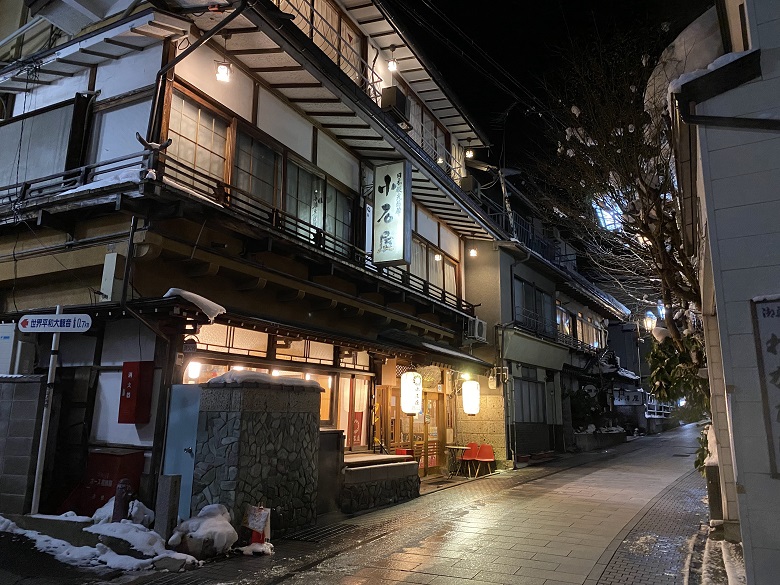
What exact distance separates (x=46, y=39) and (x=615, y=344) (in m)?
48.5

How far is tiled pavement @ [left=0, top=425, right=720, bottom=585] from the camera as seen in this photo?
7875 millimetres

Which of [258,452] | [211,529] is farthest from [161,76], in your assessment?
[211,529]

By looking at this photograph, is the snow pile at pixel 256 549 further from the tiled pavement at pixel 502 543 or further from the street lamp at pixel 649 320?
the street lamp at pixel 649 320

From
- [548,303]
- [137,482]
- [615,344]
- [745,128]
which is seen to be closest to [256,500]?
[137,482]

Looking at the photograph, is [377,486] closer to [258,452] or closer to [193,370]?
[258,452]

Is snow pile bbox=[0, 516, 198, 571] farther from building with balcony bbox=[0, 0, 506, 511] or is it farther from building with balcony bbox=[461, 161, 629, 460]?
building with balcony bbox=[461, 161, 629, 460]

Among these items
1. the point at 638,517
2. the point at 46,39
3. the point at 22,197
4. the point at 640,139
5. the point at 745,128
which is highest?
the point at 46,39

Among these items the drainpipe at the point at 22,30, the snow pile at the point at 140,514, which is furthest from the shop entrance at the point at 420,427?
the drainpipe at the point at 22,30

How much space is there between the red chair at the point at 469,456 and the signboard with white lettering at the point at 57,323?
15054mm

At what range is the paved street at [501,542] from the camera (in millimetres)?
7898

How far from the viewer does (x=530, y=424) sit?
84.3 feet

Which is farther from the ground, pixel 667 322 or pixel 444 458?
pixel 667 322

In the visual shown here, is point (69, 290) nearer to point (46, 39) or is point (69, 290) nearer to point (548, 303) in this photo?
point (46, 39)

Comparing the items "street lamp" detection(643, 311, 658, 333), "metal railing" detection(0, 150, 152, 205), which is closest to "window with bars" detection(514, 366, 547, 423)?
"street lamp" detection(643, 311, 658, 333)
